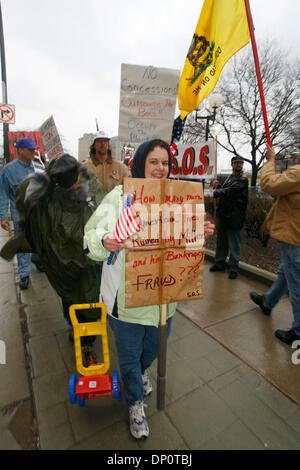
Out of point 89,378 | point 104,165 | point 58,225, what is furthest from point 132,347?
point 104,165

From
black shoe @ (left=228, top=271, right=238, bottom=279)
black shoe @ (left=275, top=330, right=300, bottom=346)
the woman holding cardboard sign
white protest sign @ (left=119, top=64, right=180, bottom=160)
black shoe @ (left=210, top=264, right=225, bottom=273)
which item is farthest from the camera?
black shoe @ (left=210, top=264, right=225, bottom=273)

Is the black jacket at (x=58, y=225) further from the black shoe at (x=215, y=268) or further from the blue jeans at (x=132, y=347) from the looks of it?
the black shoe at (x=215, y=268)

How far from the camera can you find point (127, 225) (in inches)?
46.6

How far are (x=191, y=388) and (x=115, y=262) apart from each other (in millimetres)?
1355

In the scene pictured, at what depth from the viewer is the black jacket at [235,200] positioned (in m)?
4.11

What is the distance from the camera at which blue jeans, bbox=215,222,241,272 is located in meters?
4.16

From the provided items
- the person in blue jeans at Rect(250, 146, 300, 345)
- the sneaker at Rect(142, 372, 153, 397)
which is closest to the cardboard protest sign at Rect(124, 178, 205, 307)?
the sneaker at Rect(142, 372, 153, 397)

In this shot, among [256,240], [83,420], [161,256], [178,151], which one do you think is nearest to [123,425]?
[83,420]

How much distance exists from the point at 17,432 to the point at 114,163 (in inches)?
114

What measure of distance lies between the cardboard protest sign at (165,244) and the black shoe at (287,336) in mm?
1722

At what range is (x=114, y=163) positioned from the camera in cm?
337

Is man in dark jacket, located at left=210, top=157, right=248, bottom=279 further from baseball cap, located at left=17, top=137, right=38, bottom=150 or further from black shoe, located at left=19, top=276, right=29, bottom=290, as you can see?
black shoe, located at left=19, top=276, right=29, bottom=290

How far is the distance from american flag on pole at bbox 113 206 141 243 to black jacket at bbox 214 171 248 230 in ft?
10.8
